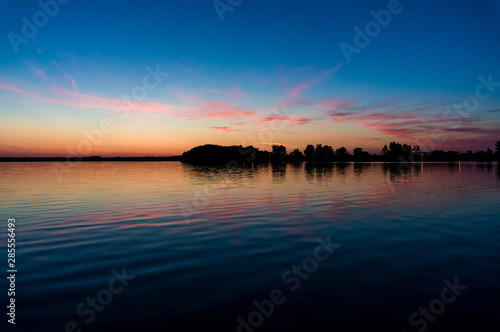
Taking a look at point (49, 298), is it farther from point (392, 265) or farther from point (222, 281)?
point (392, 265)

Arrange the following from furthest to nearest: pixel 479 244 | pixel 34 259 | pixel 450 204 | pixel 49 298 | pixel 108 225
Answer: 1. pixel 450 204
2. pixel 108 225
3. pixel 479 244
4. pixel 34 259
5. pixel 49 298

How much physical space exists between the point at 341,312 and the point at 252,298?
2413 millimetres

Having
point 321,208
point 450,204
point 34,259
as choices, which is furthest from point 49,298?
point 450,204

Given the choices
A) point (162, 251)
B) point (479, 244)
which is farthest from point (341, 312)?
point (479, 244)

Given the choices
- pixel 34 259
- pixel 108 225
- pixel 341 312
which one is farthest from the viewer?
pixel 108 225

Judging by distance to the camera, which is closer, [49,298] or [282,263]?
[49,298]

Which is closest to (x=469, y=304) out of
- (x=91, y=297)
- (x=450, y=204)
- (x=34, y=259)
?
(x=91, y=297)

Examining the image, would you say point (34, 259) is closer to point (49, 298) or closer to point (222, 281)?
point (49, 298)

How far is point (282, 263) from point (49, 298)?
7480 mm

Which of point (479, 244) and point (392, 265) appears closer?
point (392, 265)

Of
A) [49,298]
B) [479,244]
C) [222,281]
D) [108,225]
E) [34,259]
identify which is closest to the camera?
[49,298]

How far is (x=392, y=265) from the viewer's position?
10.6 metres

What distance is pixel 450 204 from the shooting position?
985 inches

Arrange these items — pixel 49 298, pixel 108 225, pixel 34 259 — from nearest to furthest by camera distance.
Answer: pixel 49 298 < pixel 34 259 < pixel 108 225
